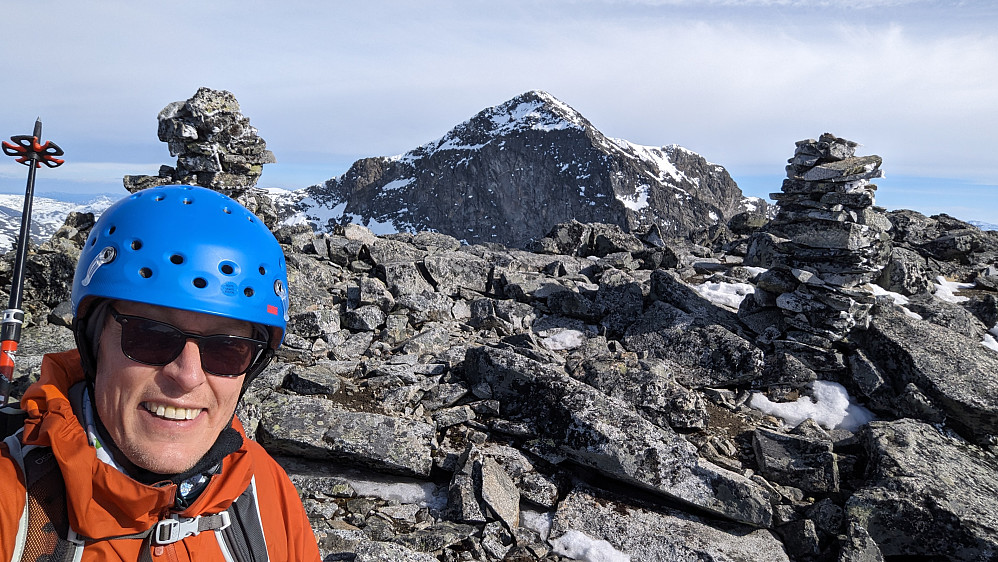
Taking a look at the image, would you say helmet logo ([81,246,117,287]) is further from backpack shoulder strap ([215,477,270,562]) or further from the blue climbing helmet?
backpack shoulder strap ([215,477,270,562])

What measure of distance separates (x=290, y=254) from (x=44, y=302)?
21.1ft

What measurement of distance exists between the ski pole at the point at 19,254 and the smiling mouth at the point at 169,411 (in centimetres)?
394

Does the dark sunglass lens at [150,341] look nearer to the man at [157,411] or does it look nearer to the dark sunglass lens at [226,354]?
the man at [157,411]

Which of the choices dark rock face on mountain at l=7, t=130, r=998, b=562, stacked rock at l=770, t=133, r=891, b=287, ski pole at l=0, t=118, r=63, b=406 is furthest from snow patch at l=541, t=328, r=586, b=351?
ski pole at l=0, t=118, r=63, b=406

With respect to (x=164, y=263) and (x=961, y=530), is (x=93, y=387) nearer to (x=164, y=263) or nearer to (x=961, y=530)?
(x=164, y=263)

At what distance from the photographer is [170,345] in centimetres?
281

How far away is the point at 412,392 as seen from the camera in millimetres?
10305

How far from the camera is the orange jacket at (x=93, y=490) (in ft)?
7.24

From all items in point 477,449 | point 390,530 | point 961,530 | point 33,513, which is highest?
point 33,513

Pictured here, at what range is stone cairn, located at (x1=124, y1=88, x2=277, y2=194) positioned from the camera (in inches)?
637

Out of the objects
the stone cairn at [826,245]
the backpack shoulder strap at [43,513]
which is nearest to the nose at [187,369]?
the backpack shoulder strap at [43,513]

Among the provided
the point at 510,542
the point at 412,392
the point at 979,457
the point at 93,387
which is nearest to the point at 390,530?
the point at 510,542

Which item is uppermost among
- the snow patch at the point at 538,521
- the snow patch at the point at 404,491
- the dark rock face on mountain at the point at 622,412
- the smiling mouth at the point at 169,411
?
the smiling mouth at the point at 169,411

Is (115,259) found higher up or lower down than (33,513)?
higher up
